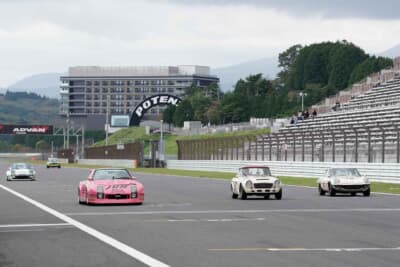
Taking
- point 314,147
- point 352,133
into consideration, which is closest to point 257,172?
point 352,133

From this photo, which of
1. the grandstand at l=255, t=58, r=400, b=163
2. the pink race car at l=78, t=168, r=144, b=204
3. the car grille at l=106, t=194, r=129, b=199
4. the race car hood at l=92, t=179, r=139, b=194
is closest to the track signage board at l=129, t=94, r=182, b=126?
the grandstand at l=255, t=58, r=400, b=163

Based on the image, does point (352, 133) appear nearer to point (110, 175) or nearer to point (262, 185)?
point (262, 185)

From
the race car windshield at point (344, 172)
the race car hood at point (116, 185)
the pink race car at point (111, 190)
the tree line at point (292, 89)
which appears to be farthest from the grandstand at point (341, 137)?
the tree line at point (292, 89)

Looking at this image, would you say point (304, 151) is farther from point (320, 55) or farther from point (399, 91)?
point (320, 55)

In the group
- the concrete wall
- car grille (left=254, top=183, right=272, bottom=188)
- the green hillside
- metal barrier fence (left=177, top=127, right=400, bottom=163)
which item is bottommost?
car grille (left=254, top=183, right=272, bottom=188)

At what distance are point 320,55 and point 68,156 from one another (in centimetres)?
4504

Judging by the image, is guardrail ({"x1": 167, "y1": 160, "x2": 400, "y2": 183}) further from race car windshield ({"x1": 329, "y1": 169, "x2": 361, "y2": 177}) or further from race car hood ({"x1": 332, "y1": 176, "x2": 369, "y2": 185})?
race car hood ({"x1": 332, "y1": 176, "x2": 369, "y2": 185})

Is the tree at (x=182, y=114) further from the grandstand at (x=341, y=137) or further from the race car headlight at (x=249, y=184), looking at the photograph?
the race car headlight at (x=249, y=184)

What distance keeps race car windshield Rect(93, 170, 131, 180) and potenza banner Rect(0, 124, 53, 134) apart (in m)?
134

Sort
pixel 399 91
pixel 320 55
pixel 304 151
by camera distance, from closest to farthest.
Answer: pixel 304 151 < pixel 399 91 < pixel 320 55

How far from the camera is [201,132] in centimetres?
11062

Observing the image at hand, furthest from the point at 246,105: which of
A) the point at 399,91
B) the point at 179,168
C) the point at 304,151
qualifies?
the point at 304,151

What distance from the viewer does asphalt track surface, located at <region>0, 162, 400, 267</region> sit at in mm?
14031

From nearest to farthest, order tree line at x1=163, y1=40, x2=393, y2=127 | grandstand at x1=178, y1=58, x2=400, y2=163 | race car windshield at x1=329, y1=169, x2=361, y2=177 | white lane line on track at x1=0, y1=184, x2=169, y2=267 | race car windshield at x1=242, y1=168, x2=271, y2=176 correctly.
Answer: white lane line on track at x1=0, y1=184, x2=169, y2=267 → race car windshield at x1=242, y1=168, x2=271, y2=176 → race car windshield at x1=329, y1=169, x2=361, y2=177 → grandstand at x1=178, y1=58, x2=400, y2=163 → tree line at x1=163, y1=40, x2=393, y2=127
